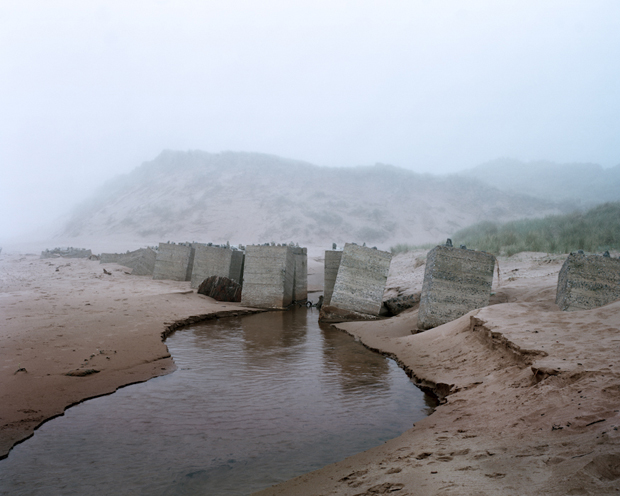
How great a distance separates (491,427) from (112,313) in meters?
7.50

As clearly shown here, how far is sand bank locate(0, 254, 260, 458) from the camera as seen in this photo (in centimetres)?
403

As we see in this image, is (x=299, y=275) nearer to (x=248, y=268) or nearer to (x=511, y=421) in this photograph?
(x=248, y=268)

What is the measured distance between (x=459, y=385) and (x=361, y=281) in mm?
6472

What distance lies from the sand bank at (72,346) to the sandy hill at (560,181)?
6495 centimetres

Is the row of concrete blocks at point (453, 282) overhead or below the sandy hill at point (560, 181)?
below

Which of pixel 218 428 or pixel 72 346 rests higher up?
pixel 72 346

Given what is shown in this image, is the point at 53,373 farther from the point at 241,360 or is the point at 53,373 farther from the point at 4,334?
the point at 241,360

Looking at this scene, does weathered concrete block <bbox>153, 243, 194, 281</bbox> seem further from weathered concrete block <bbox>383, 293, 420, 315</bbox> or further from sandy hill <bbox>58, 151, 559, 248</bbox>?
sandy hill <bbox>58, 151, 559, 248</bbox>

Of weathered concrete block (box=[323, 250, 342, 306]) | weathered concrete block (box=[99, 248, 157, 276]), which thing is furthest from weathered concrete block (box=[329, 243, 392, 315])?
weathered concrete block (box=[99, 248, 157, 276])

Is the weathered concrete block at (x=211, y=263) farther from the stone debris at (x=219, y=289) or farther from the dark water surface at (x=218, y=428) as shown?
the dark water surface at (x=218, y=428)

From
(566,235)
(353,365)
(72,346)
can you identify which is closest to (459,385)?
(353,365)

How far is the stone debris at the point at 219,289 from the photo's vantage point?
496 inches

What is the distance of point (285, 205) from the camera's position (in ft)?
180

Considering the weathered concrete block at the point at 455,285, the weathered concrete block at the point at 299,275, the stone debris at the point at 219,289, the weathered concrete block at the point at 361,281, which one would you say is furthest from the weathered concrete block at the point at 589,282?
the stone debris at the point at 219,289
